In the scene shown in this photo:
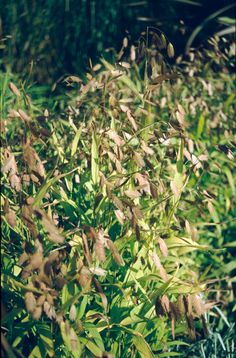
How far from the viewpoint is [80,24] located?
5.81m

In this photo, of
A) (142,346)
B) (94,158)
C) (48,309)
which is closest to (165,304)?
(142,346)

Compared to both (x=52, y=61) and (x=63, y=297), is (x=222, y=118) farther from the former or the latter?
(x=52, y=61)

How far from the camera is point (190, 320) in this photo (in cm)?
172

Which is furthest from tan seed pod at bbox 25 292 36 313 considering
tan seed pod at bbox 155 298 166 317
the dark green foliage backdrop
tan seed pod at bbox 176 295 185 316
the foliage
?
the dark green foliage backdrop

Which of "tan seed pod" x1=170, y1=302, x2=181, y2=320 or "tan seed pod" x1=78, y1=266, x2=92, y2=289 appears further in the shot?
"tan seed pod" x1=170, y1=302, x2=181, y2=320

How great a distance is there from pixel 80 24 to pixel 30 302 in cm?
466

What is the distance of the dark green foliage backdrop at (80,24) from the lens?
552 cm

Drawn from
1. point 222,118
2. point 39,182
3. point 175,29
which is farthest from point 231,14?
point 39,182

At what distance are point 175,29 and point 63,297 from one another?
4.46 metres

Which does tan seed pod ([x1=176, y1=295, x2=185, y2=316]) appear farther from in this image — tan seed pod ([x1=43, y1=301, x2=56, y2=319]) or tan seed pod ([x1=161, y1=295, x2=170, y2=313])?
tan seed pod ([x1=43, y1=301, x2=56, y2=319])

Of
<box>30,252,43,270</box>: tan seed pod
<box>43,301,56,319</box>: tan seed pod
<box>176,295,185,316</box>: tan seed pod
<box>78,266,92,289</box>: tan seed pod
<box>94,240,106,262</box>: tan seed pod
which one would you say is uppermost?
<box>30,252,43,270</box>: tan seed pod

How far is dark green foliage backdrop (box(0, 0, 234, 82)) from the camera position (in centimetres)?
552

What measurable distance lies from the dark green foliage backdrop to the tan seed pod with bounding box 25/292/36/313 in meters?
4.02

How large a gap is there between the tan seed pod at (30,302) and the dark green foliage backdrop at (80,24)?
158 inches
